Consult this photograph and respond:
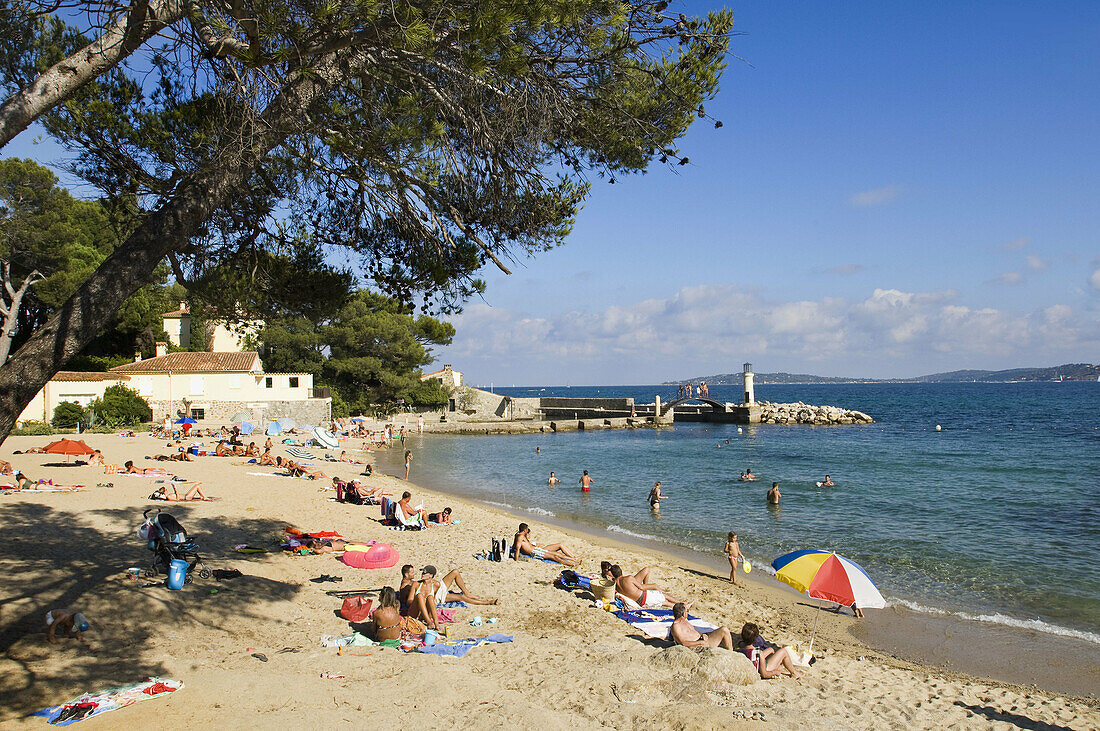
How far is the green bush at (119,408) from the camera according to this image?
31267 millimetres

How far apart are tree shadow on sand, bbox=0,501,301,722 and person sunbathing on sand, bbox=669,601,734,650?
17.0ft

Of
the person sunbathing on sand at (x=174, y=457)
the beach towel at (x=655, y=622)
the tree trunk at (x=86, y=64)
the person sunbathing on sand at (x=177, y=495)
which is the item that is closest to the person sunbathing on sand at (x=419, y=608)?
the beach towel at (x=655, y=622)

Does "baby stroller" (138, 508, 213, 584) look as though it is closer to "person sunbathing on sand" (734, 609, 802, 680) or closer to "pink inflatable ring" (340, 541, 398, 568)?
"pink inflatable ring" (340, 541, 398, 568)

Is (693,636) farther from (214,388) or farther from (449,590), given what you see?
(214,388)

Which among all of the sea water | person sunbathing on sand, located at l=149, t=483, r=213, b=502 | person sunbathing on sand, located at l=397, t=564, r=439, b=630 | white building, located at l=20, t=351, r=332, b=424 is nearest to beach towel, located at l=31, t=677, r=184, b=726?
person sunbathing on sand, located at l=397, t=564, r=439, b=630

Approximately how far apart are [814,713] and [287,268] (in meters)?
7.77

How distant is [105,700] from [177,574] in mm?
3331

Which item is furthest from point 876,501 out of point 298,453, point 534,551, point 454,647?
point 298,453

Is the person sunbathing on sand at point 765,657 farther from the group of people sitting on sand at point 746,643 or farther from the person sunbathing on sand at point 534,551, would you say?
the person sunbathing on sand at point 534,551

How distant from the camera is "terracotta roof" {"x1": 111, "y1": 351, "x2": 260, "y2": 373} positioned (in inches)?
1398

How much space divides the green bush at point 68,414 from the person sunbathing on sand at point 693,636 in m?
30.6

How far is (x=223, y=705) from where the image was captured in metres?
5.66

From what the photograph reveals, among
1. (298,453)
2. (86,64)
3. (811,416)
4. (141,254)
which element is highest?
(86,64)

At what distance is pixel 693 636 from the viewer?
8.26 metres
